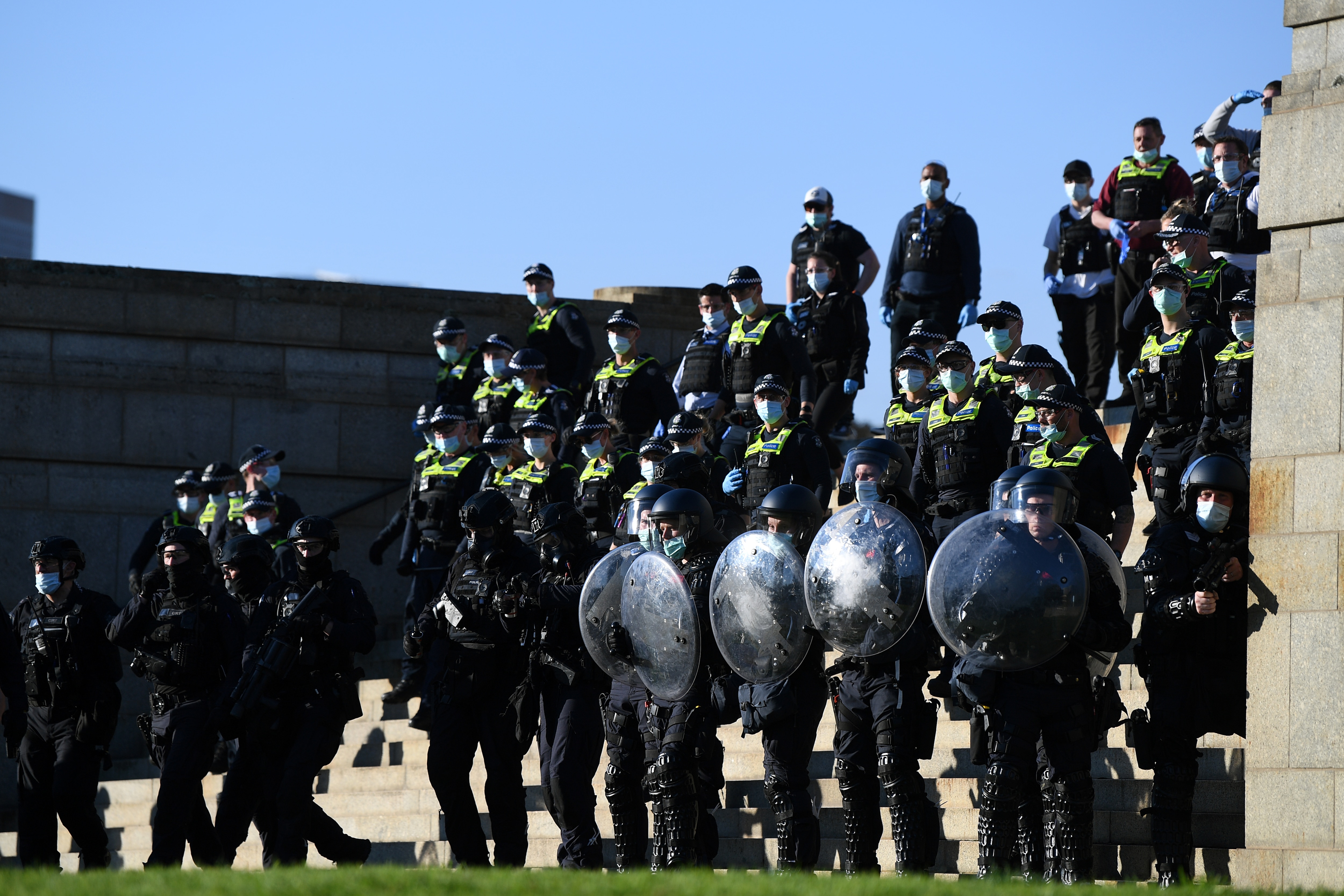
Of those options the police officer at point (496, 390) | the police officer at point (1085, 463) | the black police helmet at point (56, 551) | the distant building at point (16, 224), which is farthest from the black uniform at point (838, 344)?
the distant building at point (16, 224)

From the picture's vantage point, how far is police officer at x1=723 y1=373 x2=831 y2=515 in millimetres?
12852

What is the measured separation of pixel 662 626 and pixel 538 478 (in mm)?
4348

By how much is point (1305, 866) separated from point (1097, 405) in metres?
6.56

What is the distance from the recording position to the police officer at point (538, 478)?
46.7 ft

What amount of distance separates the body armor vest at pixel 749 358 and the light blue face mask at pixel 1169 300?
3.29 metres

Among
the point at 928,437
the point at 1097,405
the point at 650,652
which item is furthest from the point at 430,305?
the point at 650,652

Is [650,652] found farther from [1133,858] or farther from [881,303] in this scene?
[881,303]

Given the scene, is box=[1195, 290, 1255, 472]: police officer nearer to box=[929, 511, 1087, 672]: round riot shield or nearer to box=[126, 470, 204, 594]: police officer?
box=[929, 511, 1087, 672]: round riot shield

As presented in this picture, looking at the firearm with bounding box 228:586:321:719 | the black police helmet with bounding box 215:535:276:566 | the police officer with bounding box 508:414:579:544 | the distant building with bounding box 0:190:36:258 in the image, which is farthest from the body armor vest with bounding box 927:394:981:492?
the distant building with bounding box 0:190:36:258

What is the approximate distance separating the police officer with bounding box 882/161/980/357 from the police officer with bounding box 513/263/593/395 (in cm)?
286

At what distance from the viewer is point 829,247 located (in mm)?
16000

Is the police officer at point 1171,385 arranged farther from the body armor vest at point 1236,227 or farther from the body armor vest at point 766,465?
the body armor vest at point 766,465

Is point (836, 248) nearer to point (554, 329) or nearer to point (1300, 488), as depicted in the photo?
point (554, 329)

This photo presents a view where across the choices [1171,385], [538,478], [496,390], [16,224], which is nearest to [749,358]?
[538,478]
